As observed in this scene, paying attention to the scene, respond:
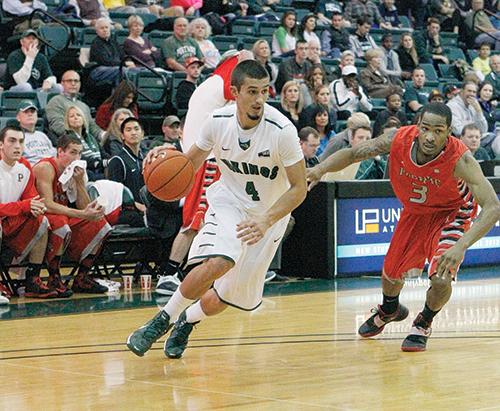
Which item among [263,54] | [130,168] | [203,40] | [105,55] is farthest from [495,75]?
[130,168]

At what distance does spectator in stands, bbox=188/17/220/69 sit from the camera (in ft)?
44.0

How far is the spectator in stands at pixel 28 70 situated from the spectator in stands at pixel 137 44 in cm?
136

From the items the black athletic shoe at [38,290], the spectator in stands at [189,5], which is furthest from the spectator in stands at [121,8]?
the black athletic shoe at [38,290]

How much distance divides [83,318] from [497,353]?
3295 mm

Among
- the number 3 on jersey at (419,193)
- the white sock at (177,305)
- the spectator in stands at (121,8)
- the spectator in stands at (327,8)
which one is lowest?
the spectator in stands at (327,8)

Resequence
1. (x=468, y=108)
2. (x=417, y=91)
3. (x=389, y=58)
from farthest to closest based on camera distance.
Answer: (x=389, y=58)
(x=417, y=91)
(x=468, y=108)

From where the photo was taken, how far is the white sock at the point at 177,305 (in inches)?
207

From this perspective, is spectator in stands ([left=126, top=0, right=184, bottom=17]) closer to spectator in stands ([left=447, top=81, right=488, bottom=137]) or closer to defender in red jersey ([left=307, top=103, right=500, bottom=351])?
spectator in stands ([left=447, top=81, right=488, bottom=137])

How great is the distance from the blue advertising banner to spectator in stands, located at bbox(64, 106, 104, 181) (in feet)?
9.03

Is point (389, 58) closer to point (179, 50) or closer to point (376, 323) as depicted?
point (179, 50)

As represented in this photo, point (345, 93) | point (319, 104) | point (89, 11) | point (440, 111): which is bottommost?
point (345, 93)

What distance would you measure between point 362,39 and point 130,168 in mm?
8412

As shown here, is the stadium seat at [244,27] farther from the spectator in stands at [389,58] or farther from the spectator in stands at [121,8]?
the spectator in stands at [389,58]

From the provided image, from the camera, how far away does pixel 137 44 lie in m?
12.8
